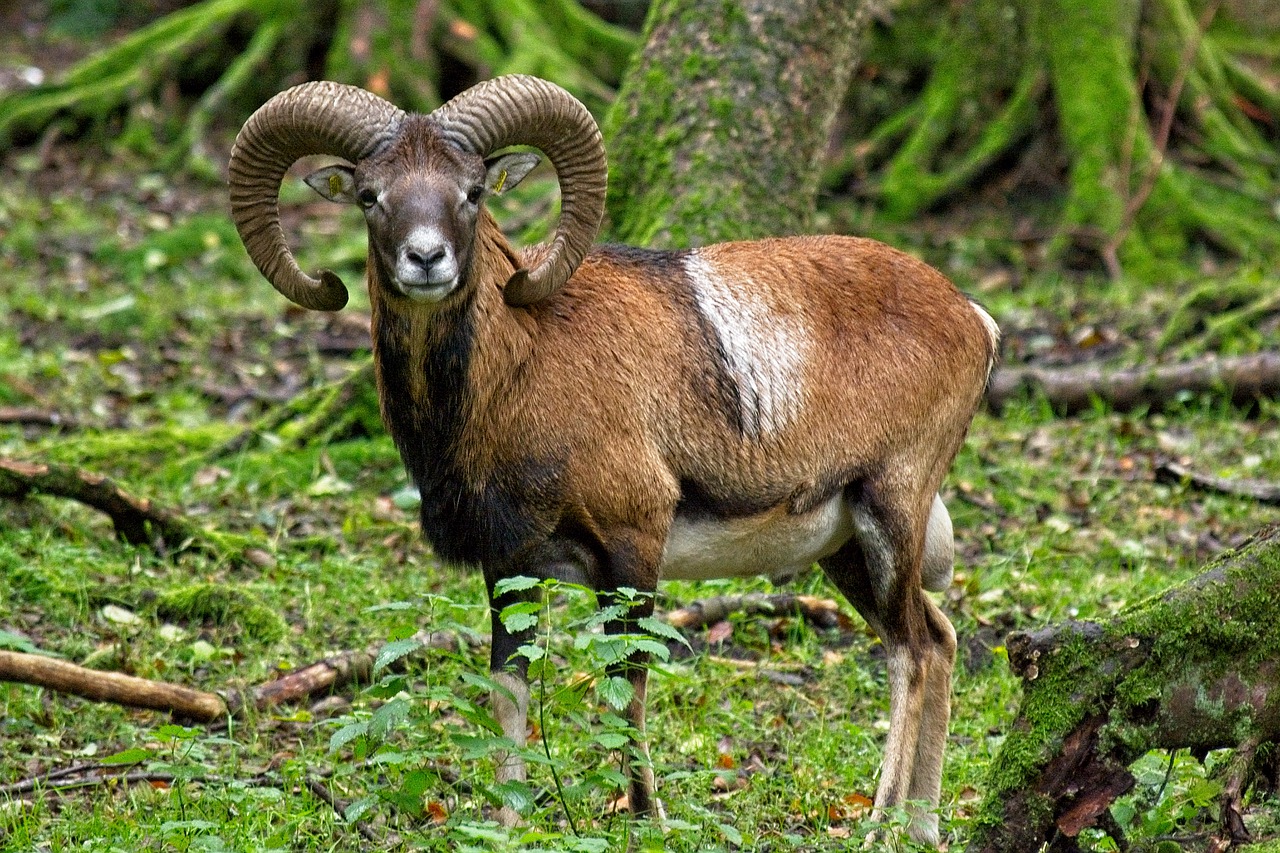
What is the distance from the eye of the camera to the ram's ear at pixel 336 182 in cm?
580

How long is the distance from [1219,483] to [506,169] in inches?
192

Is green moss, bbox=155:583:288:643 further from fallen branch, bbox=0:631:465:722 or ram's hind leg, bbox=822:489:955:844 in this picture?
ram's hind leg, bbox=822:489:955:844

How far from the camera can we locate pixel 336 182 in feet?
19.3

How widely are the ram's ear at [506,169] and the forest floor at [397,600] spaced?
5.00 feet

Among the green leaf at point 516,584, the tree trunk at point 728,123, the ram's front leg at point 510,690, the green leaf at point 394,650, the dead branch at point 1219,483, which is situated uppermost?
the tree trunk at point 728,123

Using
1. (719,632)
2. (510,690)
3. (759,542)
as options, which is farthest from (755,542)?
(719,632)

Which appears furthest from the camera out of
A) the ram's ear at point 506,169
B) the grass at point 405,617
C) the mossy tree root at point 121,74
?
the mossy tree root at point 121,74

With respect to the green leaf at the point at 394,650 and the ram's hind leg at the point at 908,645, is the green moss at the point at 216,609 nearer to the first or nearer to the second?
the green leaf at the point at 394,650

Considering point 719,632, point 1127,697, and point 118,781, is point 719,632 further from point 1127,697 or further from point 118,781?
point 1127,697

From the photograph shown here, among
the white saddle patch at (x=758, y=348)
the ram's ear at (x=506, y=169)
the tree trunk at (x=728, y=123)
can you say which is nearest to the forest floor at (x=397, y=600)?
the white saddle patch at (x=758, y=348)

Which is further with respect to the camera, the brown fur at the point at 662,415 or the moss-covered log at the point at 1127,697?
the brown fur at the point at 662,415

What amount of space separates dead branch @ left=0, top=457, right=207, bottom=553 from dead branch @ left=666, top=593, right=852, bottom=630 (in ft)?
8.12

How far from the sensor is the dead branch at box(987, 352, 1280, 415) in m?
10.1

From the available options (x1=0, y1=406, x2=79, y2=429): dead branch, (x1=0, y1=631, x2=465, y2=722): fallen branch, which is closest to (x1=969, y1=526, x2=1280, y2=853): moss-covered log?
(x1=0, y1=631, x2=465, y2=722): fallen branch
